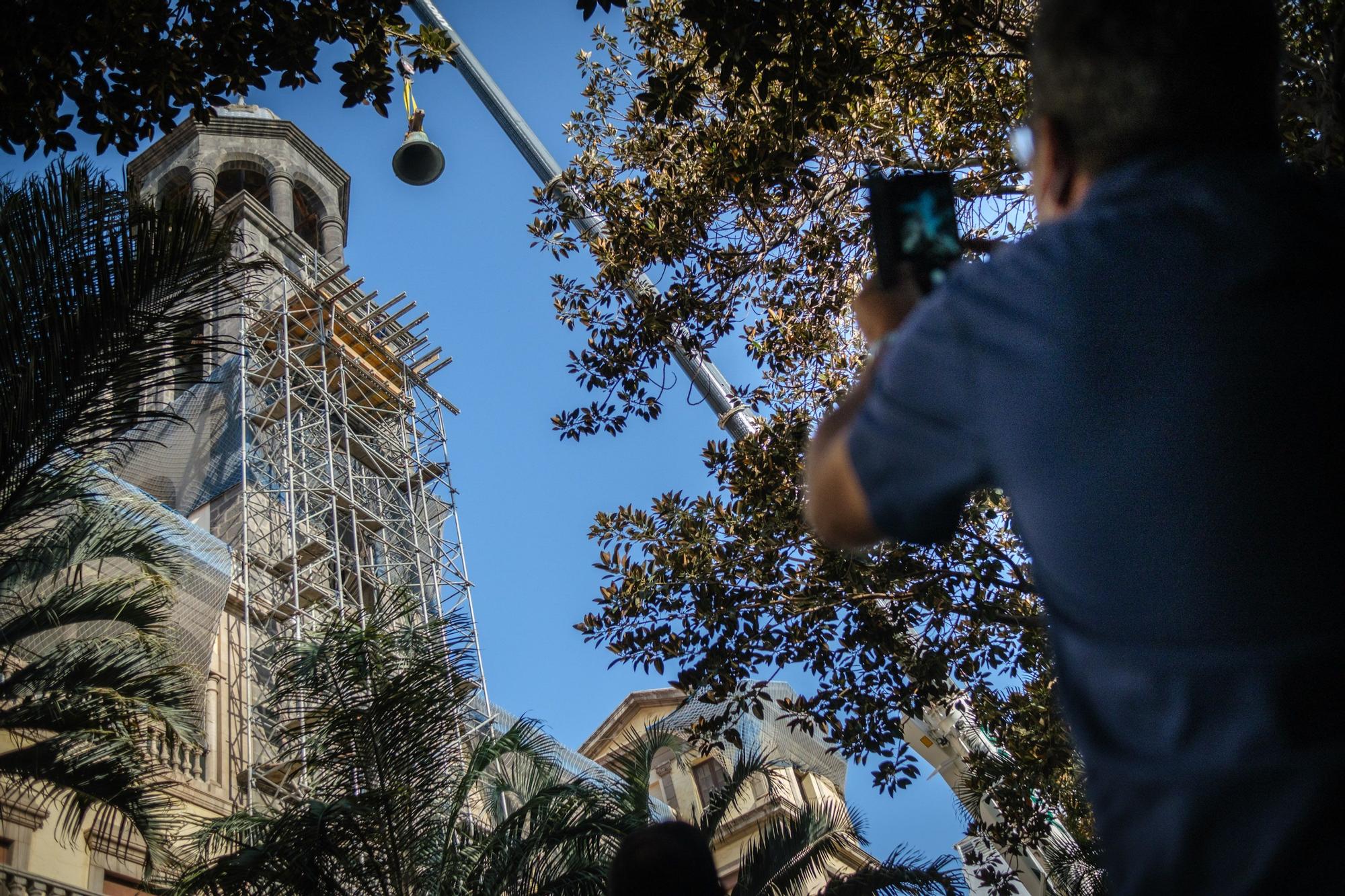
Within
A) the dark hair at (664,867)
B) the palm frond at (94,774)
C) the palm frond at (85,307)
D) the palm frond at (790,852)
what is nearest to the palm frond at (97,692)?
the palm frond at (94,774)

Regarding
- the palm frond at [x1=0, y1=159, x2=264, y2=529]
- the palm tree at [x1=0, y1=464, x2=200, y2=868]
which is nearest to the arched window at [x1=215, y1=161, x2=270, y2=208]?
the palm tree at [x1=0, y1=464, x2=200, y2=868]

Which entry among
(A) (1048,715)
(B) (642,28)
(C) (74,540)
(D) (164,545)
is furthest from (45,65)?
(A) (1048,715)

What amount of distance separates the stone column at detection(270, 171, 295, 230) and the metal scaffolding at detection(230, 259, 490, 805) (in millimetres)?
5386

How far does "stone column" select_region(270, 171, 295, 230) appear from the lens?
37781 millimetres

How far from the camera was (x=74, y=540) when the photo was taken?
30.2ft

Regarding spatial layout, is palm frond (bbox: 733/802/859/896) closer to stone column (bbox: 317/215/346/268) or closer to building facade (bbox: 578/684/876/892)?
building facade (bbox: 578/684/876/892)

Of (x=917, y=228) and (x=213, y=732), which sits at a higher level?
(x=213, y=732)

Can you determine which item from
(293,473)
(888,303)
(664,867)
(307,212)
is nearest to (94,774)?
(664,867)

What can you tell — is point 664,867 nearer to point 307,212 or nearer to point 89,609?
point 89,609

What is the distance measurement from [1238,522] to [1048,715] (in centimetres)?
1047

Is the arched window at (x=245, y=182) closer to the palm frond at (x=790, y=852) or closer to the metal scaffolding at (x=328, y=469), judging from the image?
the metal scaffolding at (x=328, y=469)

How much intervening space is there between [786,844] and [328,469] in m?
17.3

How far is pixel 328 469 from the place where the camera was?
87.2ft

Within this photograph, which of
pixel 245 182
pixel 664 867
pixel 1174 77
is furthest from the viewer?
pixel 245 182
